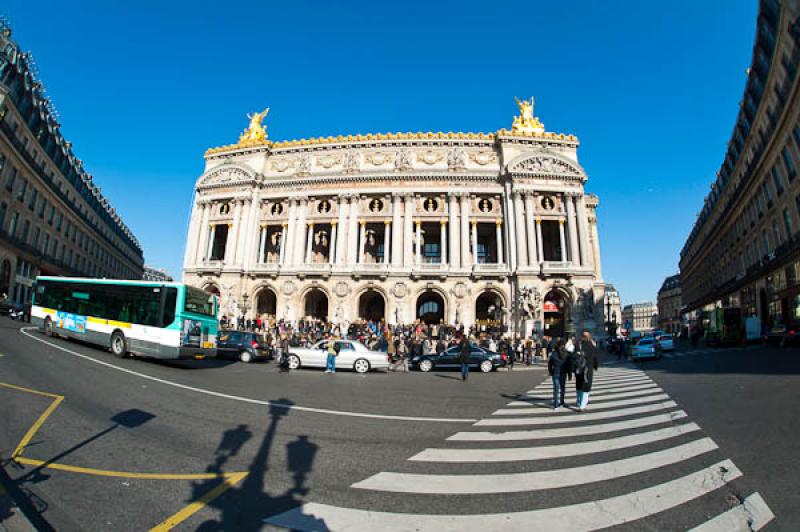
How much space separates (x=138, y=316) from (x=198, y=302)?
2105 millimetres

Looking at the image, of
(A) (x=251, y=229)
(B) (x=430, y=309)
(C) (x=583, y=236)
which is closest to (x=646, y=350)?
(C) (x=583, y=236)

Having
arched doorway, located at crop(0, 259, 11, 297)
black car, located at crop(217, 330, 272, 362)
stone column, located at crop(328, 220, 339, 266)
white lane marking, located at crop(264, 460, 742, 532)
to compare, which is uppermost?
stone column, located at crop(328, 220, 339, 266)

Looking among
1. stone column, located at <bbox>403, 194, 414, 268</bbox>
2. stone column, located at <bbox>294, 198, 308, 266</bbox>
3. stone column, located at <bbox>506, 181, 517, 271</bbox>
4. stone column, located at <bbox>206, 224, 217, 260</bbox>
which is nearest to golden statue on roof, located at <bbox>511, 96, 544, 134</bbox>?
stone column, located at <bbox>506, 181, 517, 271</bbox>

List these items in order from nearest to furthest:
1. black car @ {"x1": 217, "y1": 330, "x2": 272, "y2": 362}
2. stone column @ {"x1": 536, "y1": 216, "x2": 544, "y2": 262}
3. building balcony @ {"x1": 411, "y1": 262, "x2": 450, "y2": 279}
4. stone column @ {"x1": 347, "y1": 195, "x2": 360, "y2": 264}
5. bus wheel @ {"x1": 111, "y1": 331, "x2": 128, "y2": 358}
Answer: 1. bus wheel @ {"x1": 111, "y1": 331, "x2": 128, "y2": 358}
2. black car @ {"x1": 217, "y1": 330, "x2": 272, "y2": 362}
3. building balcony @ {"x1": 411, "y1": 262, "x2": 450, "y2": 279}
4. stone column @ {"x1": 536, "y1": 216, "x2": 544, "y2": 262}
5. stone column @ {"x1": 347, "y1": 195, "x2": 360, "y2": 264}

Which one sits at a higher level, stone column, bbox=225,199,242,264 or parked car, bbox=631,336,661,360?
stone column, bbox=225,199,242,264

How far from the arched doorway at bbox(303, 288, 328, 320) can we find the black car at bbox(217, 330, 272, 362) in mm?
18408

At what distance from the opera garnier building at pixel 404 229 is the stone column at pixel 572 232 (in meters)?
0.14

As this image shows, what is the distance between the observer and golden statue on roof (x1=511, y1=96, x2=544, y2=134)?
40.5 m

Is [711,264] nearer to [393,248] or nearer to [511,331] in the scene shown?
[511,331]

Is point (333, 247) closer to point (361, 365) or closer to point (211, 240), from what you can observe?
point (211, 240)

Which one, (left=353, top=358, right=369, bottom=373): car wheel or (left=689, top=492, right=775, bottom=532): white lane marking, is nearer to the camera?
(left=689, top=492, right=775, bottom=532): white lane marking

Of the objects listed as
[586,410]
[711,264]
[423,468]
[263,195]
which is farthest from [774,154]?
[263,195]

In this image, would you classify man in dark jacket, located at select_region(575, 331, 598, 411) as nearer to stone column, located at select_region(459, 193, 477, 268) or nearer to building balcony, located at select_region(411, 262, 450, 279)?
building balcony, located at select_region(411, 262, 450, 279)

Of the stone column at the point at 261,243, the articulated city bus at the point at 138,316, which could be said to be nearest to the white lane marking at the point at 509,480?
the articulated city bus at the point at 138,316
